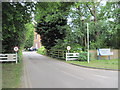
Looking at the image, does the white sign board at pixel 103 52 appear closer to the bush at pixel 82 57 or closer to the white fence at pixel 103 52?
the white fence at pixel 103 52

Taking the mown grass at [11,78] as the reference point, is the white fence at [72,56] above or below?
above

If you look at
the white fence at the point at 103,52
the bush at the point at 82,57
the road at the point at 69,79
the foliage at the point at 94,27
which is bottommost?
the road at the point at 69,79

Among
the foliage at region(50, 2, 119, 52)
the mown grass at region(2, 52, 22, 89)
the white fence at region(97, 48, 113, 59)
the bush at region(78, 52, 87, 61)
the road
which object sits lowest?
the road

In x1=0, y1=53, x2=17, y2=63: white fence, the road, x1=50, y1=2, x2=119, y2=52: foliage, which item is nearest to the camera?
the road

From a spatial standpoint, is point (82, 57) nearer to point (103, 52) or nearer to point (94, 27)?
point (103, 52)

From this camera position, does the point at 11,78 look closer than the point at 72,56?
Yes

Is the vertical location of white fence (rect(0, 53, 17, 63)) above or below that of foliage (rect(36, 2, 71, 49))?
below

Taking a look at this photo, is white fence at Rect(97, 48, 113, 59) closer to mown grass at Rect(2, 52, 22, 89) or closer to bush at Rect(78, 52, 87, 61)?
bush at Rect(78, 52, 87, 61)

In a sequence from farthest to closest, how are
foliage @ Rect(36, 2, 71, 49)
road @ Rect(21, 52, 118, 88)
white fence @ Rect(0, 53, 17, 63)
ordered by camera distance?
1. foliage @ Rect(36, 2, 71, 49)
2. white fence @ Rect(0, 53, 17, 63)
3. road @ Rect(21, 52, 118, 88)

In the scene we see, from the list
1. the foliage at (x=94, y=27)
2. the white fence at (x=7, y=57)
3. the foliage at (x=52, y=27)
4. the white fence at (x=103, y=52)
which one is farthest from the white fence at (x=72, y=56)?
the white fence at (x=7, y=57)

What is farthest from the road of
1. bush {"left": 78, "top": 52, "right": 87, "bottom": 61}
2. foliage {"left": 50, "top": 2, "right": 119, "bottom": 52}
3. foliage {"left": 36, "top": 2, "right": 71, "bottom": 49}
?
foliage {"left": 36, "top": 2, "right": 71, "bottom": 49}

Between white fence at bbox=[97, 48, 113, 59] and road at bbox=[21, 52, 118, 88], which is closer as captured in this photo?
road at bbox=[21, 52, 118, 88]

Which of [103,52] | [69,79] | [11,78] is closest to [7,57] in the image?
[11,78]

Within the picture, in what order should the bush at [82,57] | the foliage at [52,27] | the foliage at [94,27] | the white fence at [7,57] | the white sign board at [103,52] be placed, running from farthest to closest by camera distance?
the foliage at [52,27]
the foliage at [94,27]
the white sign board at [103,52]
the bush at [82,57]
the white fence at [7,57]
